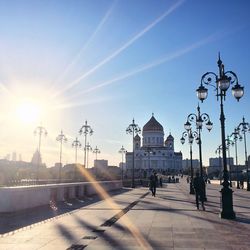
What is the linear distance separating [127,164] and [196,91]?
17348 centimetres

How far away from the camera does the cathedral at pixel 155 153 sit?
16325 cm

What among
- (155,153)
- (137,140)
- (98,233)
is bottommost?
(98,233)

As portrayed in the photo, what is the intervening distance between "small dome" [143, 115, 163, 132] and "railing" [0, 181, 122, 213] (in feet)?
442

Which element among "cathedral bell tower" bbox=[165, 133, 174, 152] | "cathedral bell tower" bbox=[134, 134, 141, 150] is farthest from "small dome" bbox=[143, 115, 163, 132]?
"cathedral bell tower" bbox=[165, 133, 174, 152]

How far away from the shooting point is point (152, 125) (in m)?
161

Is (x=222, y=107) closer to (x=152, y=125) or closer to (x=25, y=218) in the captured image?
(x=25, y=218)

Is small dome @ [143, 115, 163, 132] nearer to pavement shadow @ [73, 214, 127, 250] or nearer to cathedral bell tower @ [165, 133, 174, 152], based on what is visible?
cathedral bell tower @ [165, 133, 174, 152]

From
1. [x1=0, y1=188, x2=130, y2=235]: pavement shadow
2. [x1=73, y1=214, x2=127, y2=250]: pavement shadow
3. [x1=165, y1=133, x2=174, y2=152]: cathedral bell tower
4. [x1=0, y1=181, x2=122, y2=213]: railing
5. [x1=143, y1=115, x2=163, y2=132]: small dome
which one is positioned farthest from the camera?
[x1=165, y1=133, x2=174, y2=152]: cathedral bell tower

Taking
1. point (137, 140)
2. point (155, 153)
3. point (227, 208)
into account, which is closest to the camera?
point (227, 208)

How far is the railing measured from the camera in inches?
592

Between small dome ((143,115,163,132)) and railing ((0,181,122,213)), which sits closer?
railing ((0,181,122,213))

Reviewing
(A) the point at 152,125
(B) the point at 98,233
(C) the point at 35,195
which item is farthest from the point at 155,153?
(B) the point at 98,233

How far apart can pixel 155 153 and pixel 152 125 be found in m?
17.4

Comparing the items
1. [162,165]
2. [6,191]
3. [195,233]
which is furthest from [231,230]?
[162,165]
